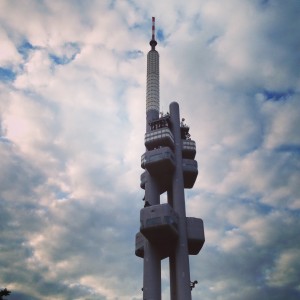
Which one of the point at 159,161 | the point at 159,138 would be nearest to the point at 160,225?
the point at 159,161

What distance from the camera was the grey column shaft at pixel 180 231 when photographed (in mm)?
75250

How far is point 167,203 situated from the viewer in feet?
264

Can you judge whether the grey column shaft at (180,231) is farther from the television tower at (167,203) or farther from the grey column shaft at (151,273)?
the grey column shaft at (151,273)

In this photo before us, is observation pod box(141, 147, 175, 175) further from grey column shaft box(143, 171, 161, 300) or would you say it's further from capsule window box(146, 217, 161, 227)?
grey column shaft box(143, 171, 161, 300)

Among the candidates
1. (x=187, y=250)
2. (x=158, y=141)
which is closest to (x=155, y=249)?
(x=187, y=250)

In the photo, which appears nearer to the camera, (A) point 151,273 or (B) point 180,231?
(A) point 151,273

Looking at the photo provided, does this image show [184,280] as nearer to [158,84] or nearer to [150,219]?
[150,219]

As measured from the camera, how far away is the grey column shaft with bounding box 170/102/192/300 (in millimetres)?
75250

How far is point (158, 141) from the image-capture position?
95.4 meters

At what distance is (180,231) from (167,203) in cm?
761

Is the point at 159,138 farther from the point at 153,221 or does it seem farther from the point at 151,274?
the point at 151,274

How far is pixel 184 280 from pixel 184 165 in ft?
100

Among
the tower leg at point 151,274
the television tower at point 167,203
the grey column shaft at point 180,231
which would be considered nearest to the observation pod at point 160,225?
the television tower at point 167,203

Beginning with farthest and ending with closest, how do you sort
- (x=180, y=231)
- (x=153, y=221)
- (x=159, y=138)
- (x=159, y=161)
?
(x=159, y=138) < (x=159, y=161) < (x=180, y=231) < (x=153, y=221)
